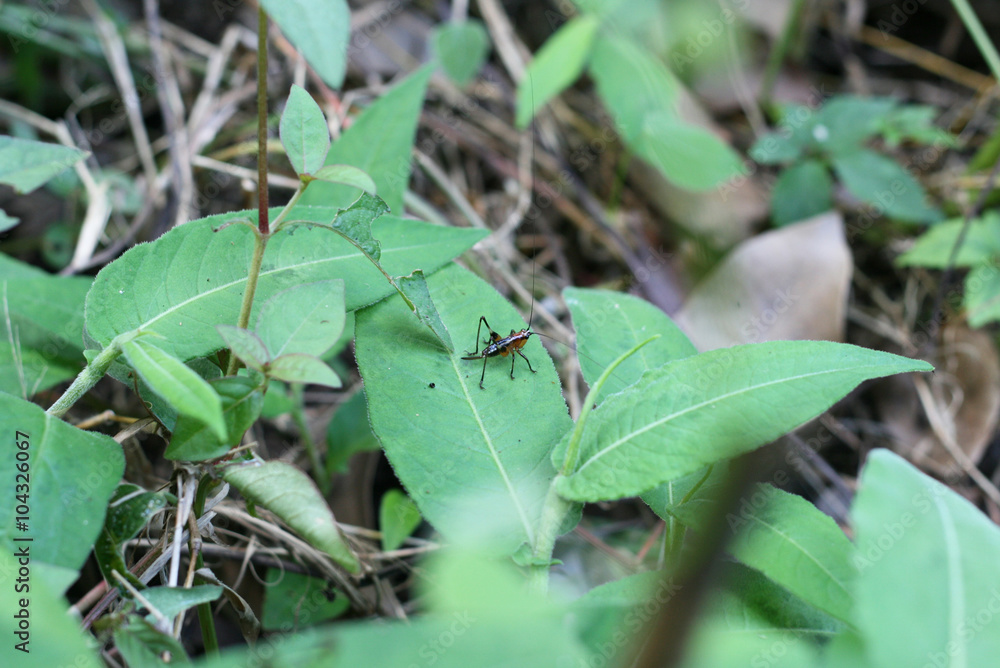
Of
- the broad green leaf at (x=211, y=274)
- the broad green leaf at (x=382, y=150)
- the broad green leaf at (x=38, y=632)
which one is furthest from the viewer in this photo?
the broad green leaf at (x=382, y=150)

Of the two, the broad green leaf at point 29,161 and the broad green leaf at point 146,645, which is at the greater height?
the broad green leaf at point 29,161

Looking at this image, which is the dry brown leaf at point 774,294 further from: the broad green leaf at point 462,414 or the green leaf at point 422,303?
the green leaf at point 422,303

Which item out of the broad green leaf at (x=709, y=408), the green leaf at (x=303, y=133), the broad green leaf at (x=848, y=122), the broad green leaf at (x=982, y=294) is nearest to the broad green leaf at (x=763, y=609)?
the broad green leaf at (x=709, y=408)

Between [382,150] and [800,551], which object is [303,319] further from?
[800,551]

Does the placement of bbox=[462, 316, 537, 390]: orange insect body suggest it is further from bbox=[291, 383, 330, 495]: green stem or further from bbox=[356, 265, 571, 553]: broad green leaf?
bbox=[291, 383, 330, 495]: green stem

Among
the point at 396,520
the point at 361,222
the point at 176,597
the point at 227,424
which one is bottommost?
the point at 396,520

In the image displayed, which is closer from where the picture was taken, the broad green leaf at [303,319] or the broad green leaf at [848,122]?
the broad green leaf at [303,319]

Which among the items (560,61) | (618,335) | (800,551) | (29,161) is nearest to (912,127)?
(560,61)

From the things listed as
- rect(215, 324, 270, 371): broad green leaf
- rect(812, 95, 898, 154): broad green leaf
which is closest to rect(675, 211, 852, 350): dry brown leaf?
rect(812, 95, 898, 154): broad green leaf
